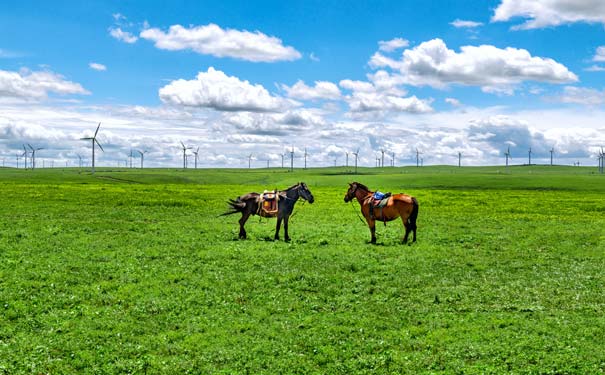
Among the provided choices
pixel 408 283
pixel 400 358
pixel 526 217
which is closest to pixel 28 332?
pixel 400 358

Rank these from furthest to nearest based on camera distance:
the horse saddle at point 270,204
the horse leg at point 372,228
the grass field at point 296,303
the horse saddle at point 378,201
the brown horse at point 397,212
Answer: the horse saddle at point 270,204 < the horse saddle at point 378,201 < the brown horse at point 397,212 < the horse leg at point 372,228 < the grass field at point 296,303

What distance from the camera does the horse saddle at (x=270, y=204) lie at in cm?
2914

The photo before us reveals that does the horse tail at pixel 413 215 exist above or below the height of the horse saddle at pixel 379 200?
below

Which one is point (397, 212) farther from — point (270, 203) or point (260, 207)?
point (260, 207)

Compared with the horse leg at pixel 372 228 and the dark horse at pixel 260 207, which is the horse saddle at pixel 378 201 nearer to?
the horse leg at pixel 372 228

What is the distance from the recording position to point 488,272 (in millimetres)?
21750

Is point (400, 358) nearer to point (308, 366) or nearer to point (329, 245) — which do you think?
point (308, 366)

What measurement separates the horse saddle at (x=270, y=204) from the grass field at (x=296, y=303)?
180cm

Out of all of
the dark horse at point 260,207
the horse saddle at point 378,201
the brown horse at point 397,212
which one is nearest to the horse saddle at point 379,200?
the horse saddle at point 378,201

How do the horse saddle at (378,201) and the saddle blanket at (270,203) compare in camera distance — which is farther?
the saddle blanket at (270,203)

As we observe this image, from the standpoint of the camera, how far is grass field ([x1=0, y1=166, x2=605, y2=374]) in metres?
12.7

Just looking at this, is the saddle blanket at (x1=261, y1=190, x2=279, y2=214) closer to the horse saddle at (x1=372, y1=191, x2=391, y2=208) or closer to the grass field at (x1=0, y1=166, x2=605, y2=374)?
the grass field at (x1=0, y1=166, x2=605, y2=374)

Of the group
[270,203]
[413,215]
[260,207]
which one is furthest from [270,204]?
[413,215]

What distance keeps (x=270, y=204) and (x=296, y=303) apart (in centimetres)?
1279
